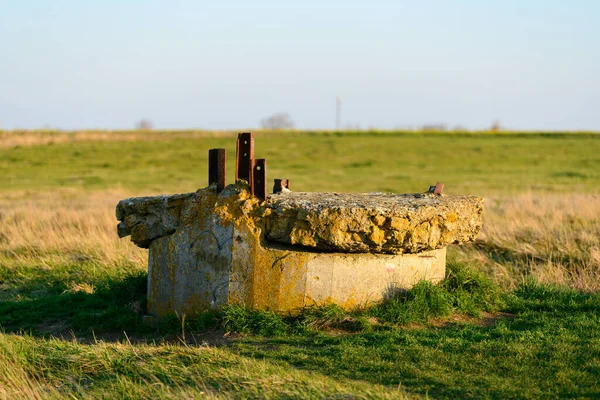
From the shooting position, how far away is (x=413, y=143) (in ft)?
150

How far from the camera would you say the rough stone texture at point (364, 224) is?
7383 millimetres

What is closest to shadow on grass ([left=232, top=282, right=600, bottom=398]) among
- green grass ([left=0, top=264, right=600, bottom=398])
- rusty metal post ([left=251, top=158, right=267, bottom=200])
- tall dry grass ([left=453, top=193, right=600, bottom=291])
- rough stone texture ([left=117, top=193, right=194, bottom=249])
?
green grass ([left=0, top=264, right=600, bottom=398])

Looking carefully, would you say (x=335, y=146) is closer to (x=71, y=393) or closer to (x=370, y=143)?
(x=370, y=143)

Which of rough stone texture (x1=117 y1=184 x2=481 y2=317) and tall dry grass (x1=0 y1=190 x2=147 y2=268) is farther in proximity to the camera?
tall dry grass (x1=0 y1=190 x2=147 y2=268)

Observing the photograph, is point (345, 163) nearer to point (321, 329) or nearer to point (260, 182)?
point (260, 182)

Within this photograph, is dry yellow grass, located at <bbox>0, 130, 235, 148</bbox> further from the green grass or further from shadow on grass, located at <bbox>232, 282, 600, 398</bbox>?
shadow on grass, located at <bbox>232, 282, 600, 398</bbox>

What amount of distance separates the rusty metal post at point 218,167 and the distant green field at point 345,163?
54.0 feet

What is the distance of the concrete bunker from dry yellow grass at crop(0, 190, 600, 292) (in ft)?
7.71

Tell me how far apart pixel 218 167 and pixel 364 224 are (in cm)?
185

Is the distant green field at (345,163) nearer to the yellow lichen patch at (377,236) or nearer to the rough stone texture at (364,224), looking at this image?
the rough stone texture at (364,224)

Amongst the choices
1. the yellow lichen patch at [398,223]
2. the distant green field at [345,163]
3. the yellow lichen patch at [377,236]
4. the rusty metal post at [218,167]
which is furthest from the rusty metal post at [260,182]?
the distant green field at [345,163]

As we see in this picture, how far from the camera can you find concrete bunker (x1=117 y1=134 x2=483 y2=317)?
7485mm

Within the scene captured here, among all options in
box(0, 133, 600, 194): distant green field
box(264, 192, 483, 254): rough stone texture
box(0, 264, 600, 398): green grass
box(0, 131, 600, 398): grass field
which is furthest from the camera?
box(0, 133, 600, 194): distant green field

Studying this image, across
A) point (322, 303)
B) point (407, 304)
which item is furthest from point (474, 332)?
point (322, 303)
